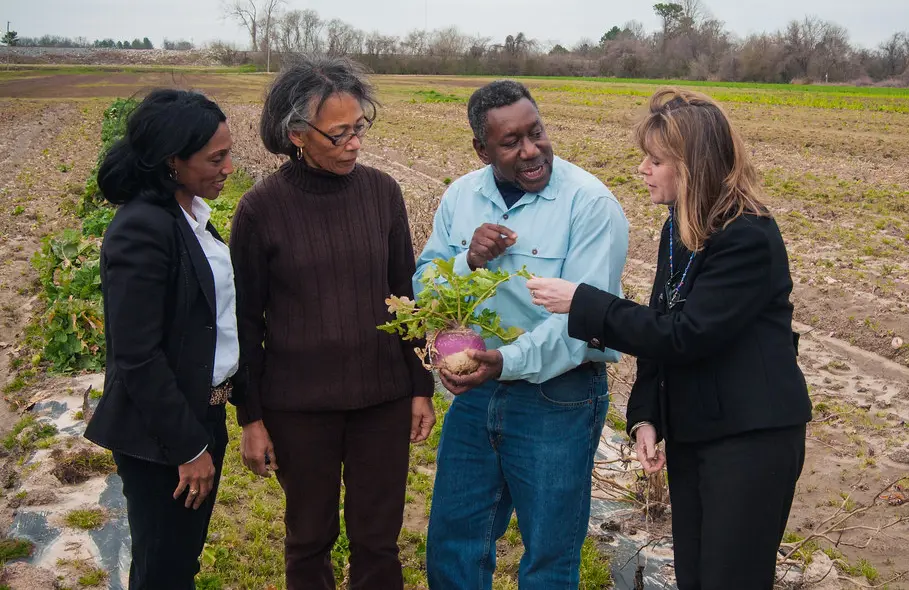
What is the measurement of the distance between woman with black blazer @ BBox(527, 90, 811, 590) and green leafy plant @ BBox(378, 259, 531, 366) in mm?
319

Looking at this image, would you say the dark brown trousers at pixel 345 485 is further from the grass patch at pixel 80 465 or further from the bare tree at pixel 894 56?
the bare tree at pixel 894 56

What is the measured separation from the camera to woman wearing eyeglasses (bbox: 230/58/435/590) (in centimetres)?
255

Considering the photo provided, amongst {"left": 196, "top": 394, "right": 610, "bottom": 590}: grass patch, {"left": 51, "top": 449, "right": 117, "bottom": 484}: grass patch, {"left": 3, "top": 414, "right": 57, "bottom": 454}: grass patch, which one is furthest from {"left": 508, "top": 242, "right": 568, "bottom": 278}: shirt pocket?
{"left": 3, "top": 414, "right": 57, "bottom": 454}: grass patch

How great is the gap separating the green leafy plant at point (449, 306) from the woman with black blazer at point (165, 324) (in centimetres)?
53

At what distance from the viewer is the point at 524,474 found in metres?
2.54

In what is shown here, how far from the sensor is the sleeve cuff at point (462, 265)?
2582mm

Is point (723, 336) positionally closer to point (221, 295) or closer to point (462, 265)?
point (462, 265)

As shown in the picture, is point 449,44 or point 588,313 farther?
point 449,44

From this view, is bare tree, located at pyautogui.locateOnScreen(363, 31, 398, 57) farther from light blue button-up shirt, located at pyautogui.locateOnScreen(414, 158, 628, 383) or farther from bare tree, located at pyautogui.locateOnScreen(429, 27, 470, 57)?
light blue button-up shirt, located at pyautogui.locateOnScreen(414, 158, 628, 383)

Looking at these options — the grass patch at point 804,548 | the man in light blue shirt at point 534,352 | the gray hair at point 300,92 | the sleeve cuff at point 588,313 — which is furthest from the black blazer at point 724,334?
the grass patch at point 804,548

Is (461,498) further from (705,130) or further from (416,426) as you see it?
(705,130)

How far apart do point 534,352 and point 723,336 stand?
538mm

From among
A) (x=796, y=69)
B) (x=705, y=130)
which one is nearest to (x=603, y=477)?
(x=705, y=130)

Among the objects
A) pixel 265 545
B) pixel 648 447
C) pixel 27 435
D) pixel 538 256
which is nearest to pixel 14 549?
pixel 265 545
